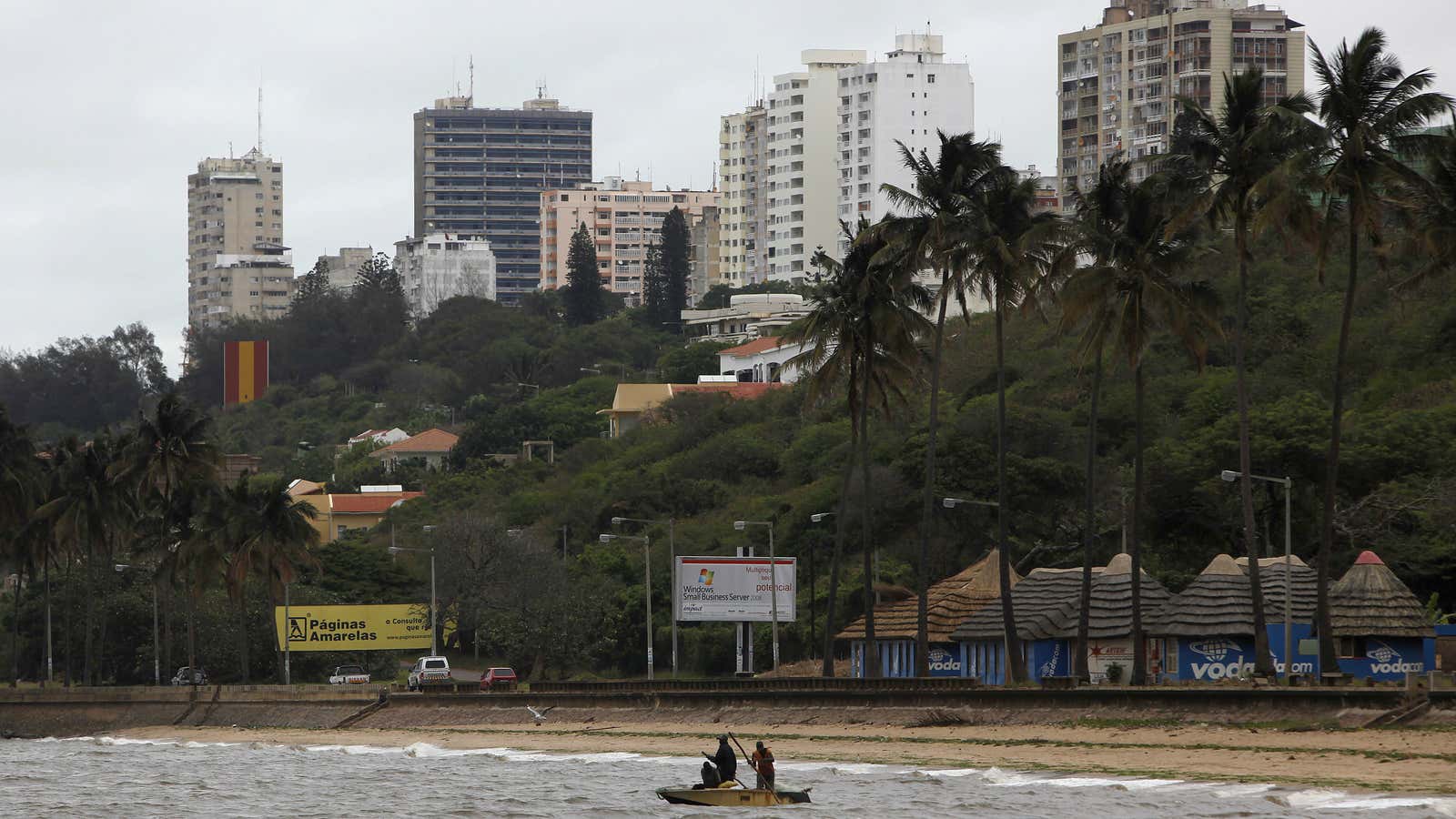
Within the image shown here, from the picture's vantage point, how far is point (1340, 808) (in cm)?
3198

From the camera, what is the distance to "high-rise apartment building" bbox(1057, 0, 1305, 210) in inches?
6841

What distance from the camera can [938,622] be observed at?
6588cm

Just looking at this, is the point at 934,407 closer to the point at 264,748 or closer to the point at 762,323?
the point at 264,748

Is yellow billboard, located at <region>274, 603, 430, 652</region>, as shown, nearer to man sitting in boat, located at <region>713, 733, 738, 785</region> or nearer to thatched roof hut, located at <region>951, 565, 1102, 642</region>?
thatched roof hut, located at <region>951, 565, 1102, 642</region>

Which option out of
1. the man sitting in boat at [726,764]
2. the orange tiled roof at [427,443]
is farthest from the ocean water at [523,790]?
the orange tiled roof at [427,443]

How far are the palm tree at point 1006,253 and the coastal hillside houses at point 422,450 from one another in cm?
11296

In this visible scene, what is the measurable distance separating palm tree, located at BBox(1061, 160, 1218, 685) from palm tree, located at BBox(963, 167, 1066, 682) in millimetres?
4377

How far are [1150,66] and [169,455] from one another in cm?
11294

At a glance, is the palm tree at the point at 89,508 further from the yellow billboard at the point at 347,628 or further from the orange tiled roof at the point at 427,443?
the orange tiled roof at the point at 427,443

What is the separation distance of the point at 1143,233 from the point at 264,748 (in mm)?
36362

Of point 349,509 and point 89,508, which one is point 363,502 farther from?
point 89,508

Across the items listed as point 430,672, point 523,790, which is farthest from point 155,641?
point 523,790

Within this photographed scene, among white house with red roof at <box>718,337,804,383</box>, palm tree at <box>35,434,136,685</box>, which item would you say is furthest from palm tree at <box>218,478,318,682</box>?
white house with red roof at <box>718,337,804,383</box>

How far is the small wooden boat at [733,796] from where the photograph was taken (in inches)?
1553
